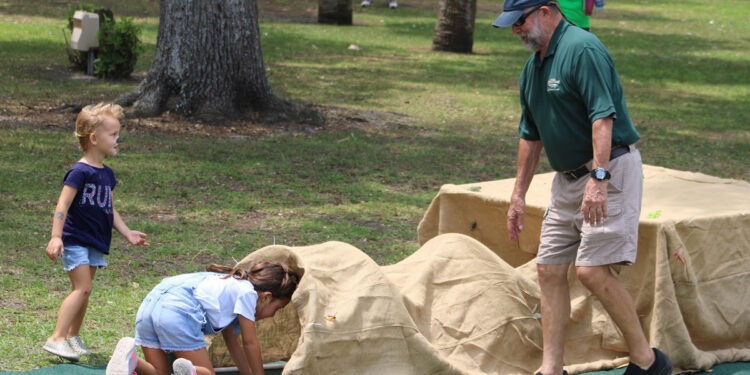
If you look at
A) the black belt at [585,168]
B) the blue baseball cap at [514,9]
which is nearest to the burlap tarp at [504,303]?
the black belt at [585,168]

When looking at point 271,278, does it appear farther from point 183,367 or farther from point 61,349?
point 61,349

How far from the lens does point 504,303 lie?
15.2 feet

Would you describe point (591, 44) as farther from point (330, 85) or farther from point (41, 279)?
point (330, 85)

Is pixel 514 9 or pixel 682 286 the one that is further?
pixel 682 286

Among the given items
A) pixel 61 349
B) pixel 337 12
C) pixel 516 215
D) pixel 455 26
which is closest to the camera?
pixel 61 349

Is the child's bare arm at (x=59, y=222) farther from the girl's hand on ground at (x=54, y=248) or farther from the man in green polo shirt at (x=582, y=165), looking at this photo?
the man in green polo shirt at (x=582, y=165)

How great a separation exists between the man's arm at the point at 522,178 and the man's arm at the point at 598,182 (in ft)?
2.03

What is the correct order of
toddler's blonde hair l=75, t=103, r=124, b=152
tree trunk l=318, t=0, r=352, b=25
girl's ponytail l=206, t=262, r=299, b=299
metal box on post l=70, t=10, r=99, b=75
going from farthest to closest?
1. tree trunk l=318, t=0, r=352, b=25
2. metal box on post l=70, t=10, r=99, b=75
3. toddler's blonde hair l=75, t=103, r=124, b=152
4. girl's ponytail l=206, t=262, r=299, b=299

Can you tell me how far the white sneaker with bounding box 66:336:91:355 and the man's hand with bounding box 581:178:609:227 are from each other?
2536 millimetres

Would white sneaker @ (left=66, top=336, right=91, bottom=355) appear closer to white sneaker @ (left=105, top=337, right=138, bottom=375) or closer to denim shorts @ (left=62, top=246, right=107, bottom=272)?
denim shorts @ (left=62, top=246, right=107, bottom=272)

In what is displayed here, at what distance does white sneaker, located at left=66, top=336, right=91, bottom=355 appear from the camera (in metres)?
4.46

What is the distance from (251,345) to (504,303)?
1369 mm

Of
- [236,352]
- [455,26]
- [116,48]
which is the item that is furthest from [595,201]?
[455,26]

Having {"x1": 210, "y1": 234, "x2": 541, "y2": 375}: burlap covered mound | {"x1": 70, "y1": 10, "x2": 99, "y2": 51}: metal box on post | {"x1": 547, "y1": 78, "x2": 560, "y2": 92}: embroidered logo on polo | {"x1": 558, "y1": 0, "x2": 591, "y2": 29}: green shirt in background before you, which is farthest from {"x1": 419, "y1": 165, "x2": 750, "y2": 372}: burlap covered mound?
{"x1": 70, "y1": 10, "x2": 99, "y2": 51}: metal box on post
